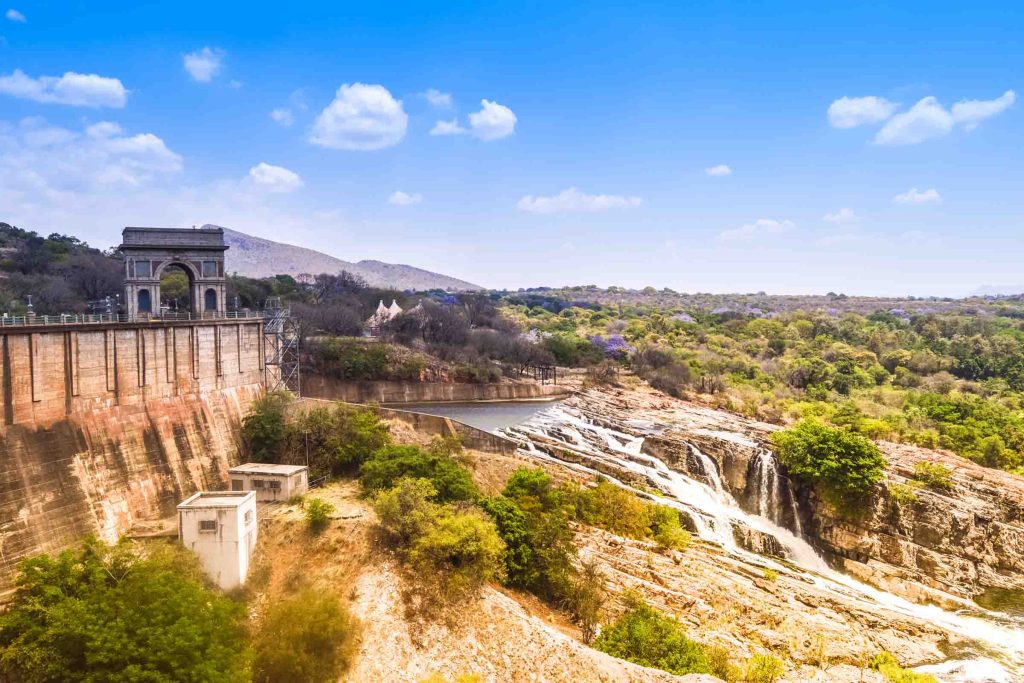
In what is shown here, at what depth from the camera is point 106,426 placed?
1009 inches

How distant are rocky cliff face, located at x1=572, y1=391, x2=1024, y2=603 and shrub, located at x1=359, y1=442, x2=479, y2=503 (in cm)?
1739

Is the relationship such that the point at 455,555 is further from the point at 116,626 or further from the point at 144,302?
the point at 144,302

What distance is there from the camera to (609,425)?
4406 centimetres

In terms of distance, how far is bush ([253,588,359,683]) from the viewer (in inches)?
690

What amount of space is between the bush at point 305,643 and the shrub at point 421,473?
6659 mm

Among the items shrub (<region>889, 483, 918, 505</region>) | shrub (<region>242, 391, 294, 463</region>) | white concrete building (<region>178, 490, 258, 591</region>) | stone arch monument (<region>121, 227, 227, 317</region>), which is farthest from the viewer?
shrub (<region>889, 483, 918, 505</region>)

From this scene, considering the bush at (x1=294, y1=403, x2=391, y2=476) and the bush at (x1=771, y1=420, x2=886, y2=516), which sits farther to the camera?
the bush at (x1=771, y1=420, x2=886, y2=516)

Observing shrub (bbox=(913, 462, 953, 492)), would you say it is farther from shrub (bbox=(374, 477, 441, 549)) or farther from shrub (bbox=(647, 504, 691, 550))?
shrub (bbox=(374, 477, 441, 549))

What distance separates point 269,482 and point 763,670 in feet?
65.1

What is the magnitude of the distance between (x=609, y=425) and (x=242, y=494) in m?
27.1

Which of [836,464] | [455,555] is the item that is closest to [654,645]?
[455,555]

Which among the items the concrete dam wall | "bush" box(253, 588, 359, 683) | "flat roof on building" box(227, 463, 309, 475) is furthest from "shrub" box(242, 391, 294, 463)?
"bush" box(253, 588, 359, 683)

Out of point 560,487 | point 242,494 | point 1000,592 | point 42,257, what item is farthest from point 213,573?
point 42,257

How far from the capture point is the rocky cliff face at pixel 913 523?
32156mm
